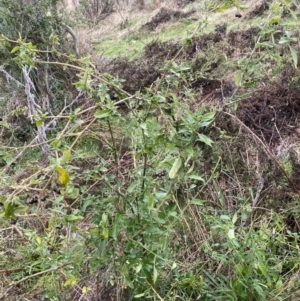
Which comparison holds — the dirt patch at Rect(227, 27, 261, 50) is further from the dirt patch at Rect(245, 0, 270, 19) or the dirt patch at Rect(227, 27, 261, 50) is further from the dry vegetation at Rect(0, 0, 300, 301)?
the dirt patch at Rect(245, 0, 270, 19)

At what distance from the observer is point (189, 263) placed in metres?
1.91

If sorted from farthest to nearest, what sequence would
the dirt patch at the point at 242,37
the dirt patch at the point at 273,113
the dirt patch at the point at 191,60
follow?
the dirt patch at the point at 242,37, the dirt patch at the point at 191,60, the dirt patch at the point at 273,113

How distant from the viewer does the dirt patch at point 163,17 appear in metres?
7.32

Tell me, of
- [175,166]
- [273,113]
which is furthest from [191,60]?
[175,166]

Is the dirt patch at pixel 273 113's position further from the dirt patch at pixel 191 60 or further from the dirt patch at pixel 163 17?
the dirt patch at pixel 163 17

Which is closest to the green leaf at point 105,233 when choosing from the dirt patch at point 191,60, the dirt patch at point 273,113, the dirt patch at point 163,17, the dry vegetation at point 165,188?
the dry vegetation at point 165,188

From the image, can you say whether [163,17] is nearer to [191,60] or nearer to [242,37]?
[242,37]

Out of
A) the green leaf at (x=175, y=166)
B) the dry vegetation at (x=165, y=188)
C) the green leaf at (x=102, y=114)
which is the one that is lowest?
the dry vegetation at (x=165, y=188)

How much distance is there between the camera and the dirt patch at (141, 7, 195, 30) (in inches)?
288

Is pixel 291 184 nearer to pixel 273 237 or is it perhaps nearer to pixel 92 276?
pixel 273 237

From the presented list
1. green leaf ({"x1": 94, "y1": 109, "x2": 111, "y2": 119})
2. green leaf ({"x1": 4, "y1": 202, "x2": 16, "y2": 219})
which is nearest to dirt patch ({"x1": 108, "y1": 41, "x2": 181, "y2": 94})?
green leaf ({"x1": 94, "y1": 109, "x2": 111, "y2": 119})

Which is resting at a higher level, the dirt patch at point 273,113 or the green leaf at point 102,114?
the green leaf at point 102,114

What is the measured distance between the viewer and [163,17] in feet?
25.3

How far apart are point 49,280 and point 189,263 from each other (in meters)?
0.96
